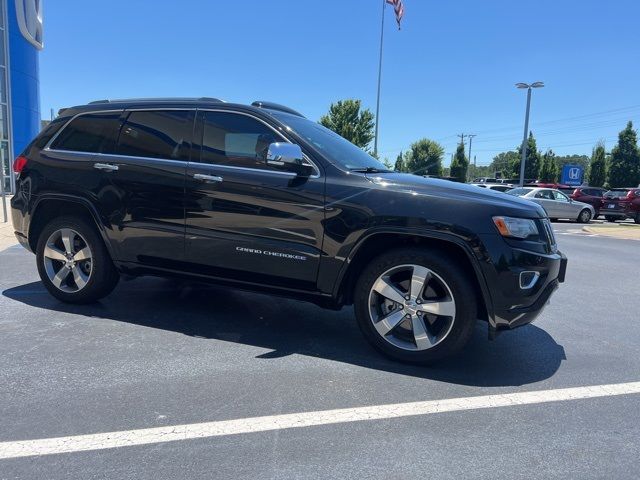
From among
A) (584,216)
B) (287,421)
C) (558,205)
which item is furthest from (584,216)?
(287,421)

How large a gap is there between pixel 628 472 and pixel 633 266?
7528mm

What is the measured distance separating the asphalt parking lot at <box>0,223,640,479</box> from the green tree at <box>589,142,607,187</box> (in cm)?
4421

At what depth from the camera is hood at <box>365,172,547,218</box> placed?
3.43m

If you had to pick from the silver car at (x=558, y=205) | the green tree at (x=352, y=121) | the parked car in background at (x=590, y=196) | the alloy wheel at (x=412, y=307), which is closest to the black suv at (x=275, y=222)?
the alloy wheel at (x=412, y=307)

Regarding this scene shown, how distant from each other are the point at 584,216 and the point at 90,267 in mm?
21983

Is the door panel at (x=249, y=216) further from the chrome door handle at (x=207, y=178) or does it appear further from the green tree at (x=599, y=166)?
the green tree at (x=599, y=166)

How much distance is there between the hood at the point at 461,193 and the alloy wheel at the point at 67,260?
2837 millimetres

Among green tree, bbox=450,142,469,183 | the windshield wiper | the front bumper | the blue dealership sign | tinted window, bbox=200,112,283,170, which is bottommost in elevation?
the front bumper

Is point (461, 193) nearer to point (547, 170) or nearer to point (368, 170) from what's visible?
point (368, 170)

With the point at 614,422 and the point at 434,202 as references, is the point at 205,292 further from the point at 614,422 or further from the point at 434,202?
the point at 614,422

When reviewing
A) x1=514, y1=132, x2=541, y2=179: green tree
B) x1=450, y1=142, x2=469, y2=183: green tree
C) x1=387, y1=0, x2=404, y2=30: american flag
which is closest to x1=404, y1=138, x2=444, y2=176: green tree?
x1=450, y1=142, x2=469, y2=183: green tree

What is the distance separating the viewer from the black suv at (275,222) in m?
3.46

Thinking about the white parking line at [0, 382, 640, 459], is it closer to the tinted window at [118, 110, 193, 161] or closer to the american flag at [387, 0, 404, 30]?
the tinted window at [118, 110, 193, 161]

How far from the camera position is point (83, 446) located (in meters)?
2.54
